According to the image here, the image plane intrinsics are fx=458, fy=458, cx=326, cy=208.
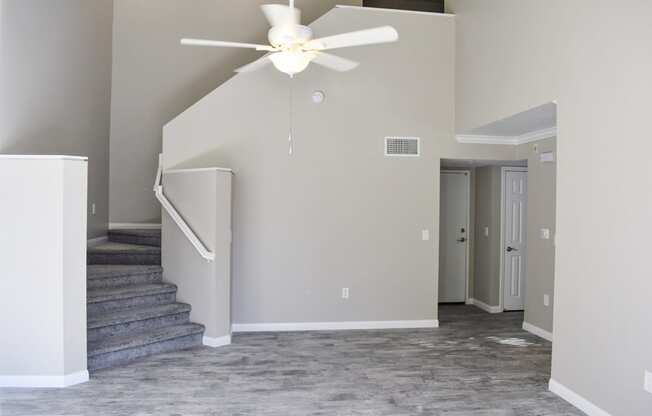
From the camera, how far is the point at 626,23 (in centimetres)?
298

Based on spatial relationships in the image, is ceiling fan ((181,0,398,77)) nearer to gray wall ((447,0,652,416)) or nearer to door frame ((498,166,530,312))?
gray wall ((447,0,652,416))

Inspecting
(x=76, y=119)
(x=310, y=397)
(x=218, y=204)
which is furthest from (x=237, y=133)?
(x=310, y=397)

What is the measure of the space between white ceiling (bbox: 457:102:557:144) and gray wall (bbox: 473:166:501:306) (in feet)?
3.18

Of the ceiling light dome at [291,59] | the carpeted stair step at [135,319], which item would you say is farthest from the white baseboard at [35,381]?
the ceiling light dome at [291,59]

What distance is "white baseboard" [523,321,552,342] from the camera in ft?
17.2

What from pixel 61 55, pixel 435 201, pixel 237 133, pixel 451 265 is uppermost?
pixel 61 55

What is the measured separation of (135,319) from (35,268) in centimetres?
116

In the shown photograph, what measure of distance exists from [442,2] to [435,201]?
294 cm

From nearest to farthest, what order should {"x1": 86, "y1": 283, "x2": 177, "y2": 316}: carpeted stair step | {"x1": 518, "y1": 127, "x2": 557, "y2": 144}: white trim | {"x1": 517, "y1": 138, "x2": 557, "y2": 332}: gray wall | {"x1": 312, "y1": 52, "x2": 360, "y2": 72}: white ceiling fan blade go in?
1. {"x1": 312, "y1": 52, "x2": 360, "y2": 72}: white ceiling fan blade
2. {"x1": 86, "y1": 283, "x2": 177, "y2": 316}: carpeted stair step
3. {"x1": 518, "y1": 127, "x2": 557, "y2": 144}: white trim
4. {"x1": 517, "y1": 138, "x2": 557, "y2": 332}: gray wall

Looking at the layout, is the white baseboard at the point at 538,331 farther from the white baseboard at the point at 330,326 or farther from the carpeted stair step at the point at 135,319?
the carpeted stair step at the point at 135,319

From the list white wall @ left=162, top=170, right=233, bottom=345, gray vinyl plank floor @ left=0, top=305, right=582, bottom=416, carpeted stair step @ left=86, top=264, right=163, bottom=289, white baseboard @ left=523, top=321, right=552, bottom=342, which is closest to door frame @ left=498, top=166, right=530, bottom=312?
white baseboard @ left=523, top=321, right=552, bottom=342

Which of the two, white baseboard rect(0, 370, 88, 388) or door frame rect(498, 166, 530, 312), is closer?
white baseboard rect(0, 370, 88, 388)

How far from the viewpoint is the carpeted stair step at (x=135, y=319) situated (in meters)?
4.38

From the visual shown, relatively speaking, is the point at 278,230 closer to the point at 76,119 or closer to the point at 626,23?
the point at 76,119
